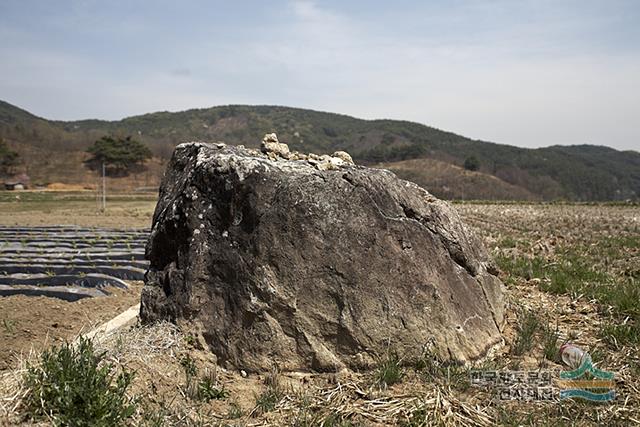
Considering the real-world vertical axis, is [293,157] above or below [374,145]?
below

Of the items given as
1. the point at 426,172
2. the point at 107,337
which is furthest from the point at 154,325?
the point at 426,172

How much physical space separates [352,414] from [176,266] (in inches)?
86.3

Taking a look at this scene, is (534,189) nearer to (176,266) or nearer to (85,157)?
(85,157)

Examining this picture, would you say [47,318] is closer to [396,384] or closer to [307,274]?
[307,274]

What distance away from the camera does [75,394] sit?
10.0 feet

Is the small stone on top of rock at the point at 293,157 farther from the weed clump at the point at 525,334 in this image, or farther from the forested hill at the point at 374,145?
the forested hill at the point at 374,145

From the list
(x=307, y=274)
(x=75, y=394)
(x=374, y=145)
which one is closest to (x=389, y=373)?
(x=307, y=274)

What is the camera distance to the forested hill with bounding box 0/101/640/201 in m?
68.8

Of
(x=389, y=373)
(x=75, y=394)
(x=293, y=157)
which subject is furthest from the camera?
(x=293, y=157)

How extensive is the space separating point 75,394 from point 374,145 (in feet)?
349

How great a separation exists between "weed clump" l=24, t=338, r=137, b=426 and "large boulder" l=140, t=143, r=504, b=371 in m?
1.18

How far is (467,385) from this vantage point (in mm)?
3865

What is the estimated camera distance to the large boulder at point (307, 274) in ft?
14.0

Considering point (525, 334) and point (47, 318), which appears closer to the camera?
point (525, 334)
